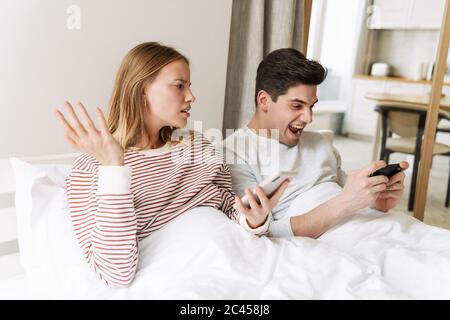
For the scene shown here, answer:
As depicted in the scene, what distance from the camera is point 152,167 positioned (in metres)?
1.22

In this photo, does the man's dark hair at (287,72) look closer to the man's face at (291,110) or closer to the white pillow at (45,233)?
the man's face at (291,110)

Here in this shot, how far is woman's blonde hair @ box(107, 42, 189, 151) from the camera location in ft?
4.02

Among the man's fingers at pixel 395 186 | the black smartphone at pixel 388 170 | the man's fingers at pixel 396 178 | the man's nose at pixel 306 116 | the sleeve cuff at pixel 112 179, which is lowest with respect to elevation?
the man's fingers at pixel 395 186

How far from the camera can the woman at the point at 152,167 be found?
1112 millimetres

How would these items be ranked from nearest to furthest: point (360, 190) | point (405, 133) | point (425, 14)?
point (360, 190) → point (425, 14) → point (405, 133)

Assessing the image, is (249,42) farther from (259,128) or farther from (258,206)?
(258,206)

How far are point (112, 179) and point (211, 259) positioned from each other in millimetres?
286

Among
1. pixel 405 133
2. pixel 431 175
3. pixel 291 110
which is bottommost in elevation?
pixel 431 175

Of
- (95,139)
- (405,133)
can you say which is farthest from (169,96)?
(405,133)

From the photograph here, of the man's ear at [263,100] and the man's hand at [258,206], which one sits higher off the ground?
the man's ear at [263,100]

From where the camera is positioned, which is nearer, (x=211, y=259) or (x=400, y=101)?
(x=211, y=259)

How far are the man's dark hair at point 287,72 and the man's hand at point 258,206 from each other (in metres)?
0.50

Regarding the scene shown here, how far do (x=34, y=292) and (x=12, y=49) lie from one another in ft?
2.19

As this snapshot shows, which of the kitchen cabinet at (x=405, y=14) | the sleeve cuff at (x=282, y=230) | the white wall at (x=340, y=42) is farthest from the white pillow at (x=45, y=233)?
the kitchen cabinet at (x=405, y=14)
